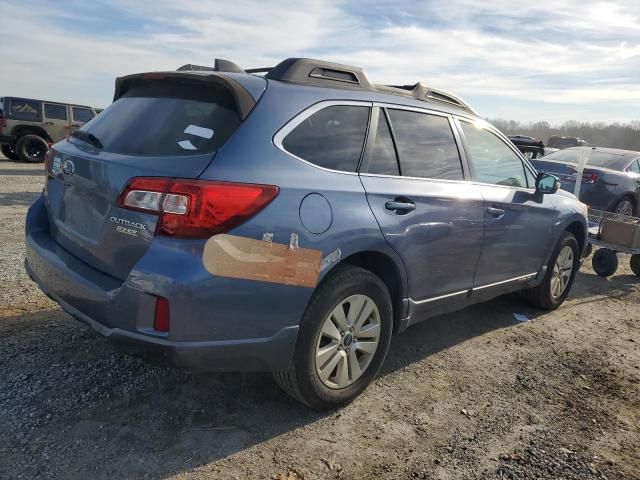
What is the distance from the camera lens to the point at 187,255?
7.29 ft

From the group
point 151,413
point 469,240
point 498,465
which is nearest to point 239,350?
point 151,413

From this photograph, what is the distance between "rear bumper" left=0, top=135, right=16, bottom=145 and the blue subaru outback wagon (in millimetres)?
14497

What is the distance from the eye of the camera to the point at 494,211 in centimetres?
381

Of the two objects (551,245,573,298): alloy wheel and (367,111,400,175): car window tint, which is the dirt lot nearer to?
(551,245,573,298): alloy wheel

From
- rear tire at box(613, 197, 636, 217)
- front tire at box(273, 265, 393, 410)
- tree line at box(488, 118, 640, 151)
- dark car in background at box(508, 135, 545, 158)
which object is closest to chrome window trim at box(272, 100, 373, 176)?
front tire at box(273, 265, 393, 410)

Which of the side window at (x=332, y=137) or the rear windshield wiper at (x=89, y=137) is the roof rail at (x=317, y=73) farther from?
the rear windshield wiper at (x=89, y=137)

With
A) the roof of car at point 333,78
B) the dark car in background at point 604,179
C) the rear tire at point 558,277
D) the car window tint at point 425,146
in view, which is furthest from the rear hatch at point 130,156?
the dark car in background at point 604,179

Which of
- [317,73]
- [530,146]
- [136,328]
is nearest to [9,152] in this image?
[530,146]

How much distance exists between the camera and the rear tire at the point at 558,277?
4863mm

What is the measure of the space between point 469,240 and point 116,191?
90.5 inches

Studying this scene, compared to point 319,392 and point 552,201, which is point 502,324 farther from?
point 319,392

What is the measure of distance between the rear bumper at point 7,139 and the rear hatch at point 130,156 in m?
14.7

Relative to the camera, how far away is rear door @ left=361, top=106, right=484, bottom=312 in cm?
300

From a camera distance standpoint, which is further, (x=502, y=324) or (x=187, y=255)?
(x=502, y=324)
